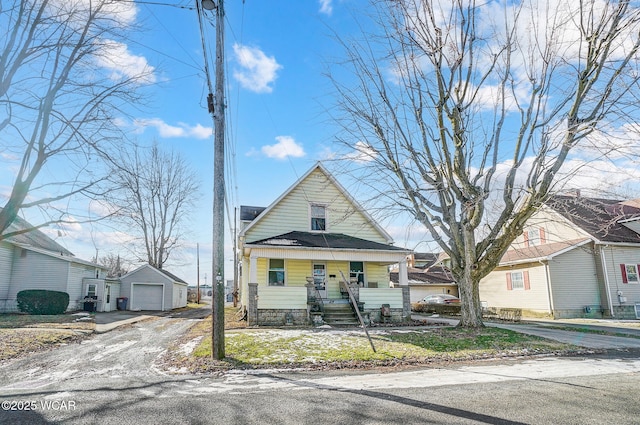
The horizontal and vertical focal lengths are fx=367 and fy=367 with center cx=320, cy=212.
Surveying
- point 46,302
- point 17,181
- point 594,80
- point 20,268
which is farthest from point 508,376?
point 20,268

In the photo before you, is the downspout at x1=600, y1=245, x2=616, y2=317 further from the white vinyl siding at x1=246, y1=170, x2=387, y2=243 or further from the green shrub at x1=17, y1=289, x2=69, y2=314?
the green shrub at x1=17, y1=289, x2=69, y2=314

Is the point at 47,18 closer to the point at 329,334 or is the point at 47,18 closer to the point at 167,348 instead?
the point at 167,348

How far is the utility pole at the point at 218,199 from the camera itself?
26.5 feet

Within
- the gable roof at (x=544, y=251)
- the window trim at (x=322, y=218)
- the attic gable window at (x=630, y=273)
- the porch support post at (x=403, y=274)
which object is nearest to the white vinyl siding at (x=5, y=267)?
the window trim at (x=322, y=218)

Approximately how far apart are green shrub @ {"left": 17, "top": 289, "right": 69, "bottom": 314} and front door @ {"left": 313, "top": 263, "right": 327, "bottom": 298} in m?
15.0

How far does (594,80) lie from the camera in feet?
35.1

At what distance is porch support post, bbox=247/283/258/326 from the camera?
1453cm

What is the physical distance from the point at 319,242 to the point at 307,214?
261 centimetres

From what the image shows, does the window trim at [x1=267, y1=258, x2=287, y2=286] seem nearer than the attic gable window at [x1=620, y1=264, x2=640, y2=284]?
Yes

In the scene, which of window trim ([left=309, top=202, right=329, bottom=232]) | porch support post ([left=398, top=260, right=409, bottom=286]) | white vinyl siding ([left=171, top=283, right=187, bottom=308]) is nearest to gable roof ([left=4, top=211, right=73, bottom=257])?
white vinyl siding ([left=171, top=283, right=187, bottom=308])

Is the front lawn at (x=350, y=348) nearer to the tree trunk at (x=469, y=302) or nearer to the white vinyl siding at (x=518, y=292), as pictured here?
the tree trunk at (x=469, y=302)

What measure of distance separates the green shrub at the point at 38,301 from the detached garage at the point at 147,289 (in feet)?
28.0

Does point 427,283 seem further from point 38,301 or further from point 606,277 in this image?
point 38,301

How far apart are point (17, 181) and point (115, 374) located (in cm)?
627
